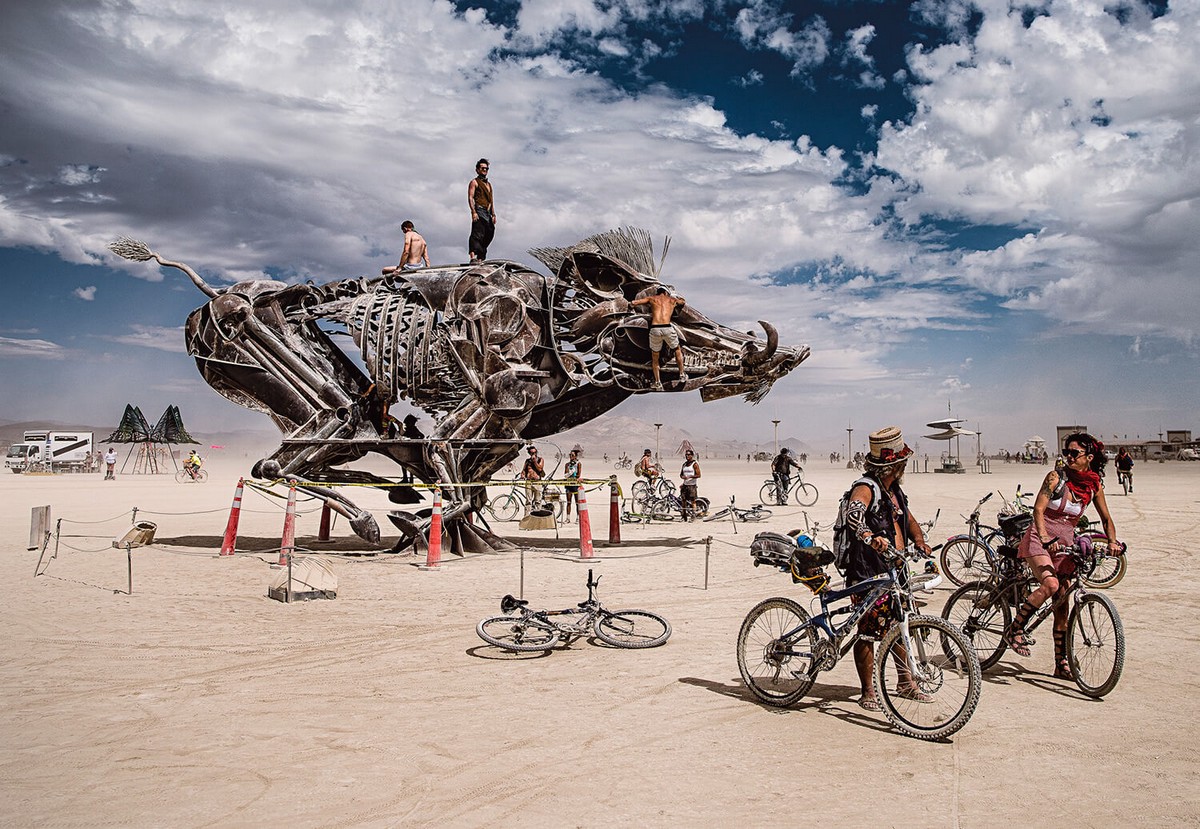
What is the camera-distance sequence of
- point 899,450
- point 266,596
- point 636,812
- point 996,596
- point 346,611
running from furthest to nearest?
point 266,596
point 346,611
point 996,596
point 899,450
point 636,812

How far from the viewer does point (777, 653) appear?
20.9ft

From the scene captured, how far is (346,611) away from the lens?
9984 mm

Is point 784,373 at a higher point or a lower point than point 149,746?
higher

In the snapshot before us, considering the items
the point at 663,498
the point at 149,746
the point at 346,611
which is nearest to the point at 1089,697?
the point at 149,746

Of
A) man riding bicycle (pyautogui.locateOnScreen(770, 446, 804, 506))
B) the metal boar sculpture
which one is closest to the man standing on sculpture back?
the metal boar sculpture

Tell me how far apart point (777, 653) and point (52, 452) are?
57885 mm

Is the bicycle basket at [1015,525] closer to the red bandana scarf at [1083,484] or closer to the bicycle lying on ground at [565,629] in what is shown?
the red bandana scarf at [1083,484]

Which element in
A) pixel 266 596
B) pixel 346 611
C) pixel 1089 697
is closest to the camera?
pixel 1089 697

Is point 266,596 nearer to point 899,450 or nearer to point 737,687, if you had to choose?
point 737,687

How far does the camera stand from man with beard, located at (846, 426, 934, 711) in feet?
19.4

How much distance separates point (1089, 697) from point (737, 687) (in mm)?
2782

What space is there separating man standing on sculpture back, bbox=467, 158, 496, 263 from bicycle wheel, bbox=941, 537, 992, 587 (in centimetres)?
950

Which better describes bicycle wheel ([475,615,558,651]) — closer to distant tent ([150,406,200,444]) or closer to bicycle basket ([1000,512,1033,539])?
bicycle basket ([1000,512,1033,539])

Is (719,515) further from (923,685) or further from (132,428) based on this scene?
(132,428)
